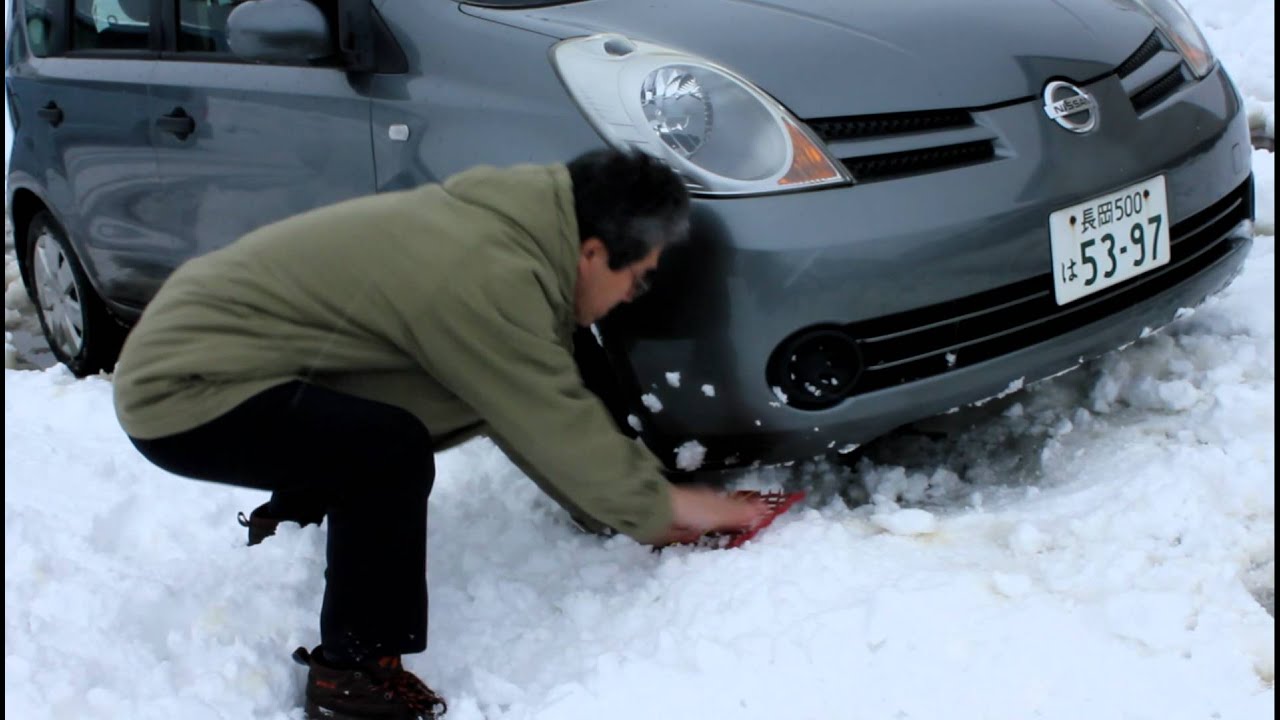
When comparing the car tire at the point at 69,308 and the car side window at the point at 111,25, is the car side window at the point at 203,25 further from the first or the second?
the car tire at the point at 69,308

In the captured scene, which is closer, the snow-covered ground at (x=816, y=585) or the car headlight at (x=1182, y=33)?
the snow-covered ground at (x=816, y=585)

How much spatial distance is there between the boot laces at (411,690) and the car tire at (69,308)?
2453 millimetres

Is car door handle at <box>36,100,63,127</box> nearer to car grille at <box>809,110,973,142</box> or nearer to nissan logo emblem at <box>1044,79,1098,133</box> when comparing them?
car grille at <box>809,110,973,142</box>

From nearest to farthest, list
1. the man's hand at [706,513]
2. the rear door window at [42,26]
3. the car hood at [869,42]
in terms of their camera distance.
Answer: the man's hand at [706,513] → the car hood at [869,42] → the rear door window at [42,26]

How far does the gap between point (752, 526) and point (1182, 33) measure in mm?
1676

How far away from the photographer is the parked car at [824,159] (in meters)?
2.41

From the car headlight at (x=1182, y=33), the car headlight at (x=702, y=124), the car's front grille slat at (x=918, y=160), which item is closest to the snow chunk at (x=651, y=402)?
the car headlight at (x=702, y=124)

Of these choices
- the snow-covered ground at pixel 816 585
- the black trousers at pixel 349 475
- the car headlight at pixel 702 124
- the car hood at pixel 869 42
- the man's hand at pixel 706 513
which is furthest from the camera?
the car hood at pixel 869 42

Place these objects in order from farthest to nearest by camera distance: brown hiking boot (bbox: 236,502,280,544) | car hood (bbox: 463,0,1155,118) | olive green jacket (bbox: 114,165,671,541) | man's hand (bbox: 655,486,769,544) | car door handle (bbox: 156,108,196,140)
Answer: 1. car door handle (bbox: 156,108,196,140)
2. brown hiking boot (bbox: 236,502,280,544)
3. car hood (bbox: 463,0,1155,118)
4. man's hand (bbox: 655,486,769,544)
5. olive green jacket (bbox: 114,165,671,541)

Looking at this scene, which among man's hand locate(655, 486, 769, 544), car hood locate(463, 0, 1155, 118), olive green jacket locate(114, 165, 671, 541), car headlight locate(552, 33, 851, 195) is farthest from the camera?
car hood locate(463, 0, 1155, 118)

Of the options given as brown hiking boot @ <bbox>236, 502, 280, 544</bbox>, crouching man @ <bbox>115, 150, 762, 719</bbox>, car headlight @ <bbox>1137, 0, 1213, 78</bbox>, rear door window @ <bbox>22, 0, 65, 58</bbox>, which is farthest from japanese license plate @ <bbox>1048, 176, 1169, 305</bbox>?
rear door window @ <bbox>22, 0, 65, 58</bbox>

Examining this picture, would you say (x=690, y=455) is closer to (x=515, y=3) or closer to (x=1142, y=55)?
(x=515, y=3)

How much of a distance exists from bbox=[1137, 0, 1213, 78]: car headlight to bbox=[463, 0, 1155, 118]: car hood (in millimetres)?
248

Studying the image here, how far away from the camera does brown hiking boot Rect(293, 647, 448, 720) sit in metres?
2.19
